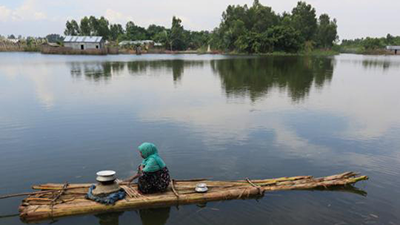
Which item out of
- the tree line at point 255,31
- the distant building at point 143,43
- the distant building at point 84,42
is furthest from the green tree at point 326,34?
the distant building at point 84,42

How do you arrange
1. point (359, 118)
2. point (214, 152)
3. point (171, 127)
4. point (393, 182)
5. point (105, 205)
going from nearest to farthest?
point (105, 205) → point (393, 182) → point (214, 152) → point (171, 127) → point (359, 118)

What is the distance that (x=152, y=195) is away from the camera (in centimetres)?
642

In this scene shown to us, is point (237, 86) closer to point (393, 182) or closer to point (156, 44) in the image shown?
point (393, 182)

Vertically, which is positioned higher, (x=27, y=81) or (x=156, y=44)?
(x=156, y=44)

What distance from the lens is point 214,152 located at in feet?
31.8

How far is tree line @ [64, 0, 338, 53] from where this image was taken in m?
86.1

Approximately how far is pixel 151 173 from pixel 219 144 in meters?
4.33

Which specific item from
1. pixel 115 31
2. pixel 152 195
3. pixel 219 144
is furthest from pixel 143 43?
pixel 152 195

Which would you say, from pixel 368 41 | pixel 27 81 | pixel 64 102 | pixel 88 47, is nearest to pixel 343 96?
pixel 64 102

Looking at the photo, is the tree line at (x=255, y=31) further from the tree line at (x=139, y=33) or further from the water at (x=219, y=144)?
the water at (x=219, y=144)

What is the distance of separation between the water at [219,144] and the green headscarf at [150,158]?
90 cm

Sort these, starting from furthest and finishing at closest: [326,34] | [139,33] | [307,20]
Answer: [139,33]
[326,34]
[307,20]

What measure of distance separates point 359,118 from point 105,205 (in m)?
12.3

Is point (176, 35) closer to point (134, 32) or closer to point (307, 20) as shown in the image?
point (134, 32)
